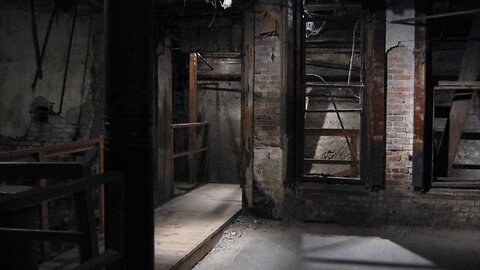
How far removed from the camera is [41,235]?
253cm

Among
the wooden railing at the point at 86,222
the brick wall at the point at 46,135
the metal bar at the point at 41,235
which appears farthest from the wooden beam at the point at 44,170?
the brick wall at the point at 46,135

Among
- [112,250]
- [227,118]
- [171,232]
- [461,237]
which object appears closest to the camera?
[112,250]

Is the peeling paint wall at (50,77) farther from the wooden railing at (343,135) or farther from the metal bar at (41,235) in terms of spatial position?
the metal bar at (41,235)

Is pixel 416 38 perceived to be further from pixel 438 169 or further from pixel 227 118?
pixel 227 118

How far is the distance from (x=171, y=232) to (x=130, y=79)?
10.9 feet

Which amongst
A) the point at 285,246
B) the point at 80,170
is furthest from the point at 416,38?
the point at 80,170

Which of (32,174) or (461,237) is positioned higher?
(32,174)

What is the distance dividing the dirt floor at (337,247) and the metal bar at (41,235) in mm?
2536

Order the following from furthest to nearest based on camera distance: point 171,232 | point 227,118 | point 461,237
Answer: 1. point 227,118
2. point 461,237
3. point 171,232

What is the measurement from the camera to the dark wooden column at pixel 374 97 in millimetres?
6402

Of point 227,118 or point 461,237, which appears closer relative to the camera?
point 461,237

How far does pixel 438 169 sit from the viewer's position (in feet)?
23.7

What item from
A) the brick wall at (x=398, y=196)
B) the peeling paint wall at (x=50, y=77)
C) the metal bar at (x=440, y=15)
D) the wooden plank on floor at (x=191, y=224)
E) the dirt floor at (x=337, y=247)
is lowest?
the dirt floor at (x=337, y=247)

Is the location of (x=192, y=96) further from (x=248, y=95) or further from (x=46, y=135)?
(x=46, y=135)
